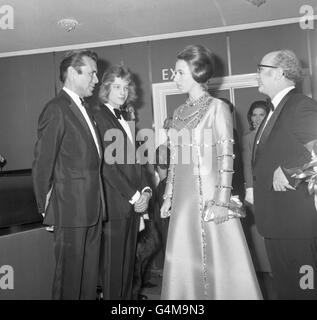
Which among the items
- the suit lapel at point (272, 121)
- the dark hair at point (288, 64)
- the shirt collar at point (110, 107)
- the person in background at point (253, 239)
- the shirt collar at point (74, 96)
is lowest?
the person in background at point (253, 239)

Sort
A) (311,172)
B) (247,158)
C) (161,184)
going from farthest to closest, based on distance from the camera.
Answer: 1. (161,184)
2. (247,158)
3. (311,172)

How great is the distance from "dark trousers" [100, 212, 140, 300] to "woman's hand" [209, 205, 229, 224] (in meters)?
0.43

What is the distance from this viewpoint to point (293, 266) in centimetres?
136

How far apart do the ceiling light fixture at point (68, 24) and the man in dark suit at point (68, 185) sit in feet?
4.14

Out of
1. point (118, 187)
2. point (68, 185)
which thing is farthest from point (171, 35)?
point (68, 185)

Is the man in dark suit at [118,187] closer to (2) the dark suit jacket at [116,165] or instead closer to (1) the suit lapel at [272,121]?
(2) the dark suit jacket at [116,165]

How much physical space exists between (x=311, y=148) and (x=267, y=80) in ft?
1.18

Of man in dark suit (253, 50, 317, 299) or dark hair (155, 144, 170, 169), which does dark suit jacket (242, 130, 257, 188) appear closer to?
man in dark suit (253, 50, 317, 299)

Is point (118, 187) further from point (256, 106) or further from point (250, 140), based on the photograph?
point (256, 106)

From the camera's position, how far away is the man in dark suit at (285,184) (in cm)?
131

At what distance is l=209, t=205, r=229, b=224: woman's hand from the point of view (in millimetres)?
1352

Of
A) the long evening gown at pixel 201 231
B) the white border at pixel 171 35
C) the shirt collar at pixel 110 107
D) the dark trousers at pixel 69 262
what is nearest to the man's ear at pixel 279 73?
the long evening gown at pixel 201 231

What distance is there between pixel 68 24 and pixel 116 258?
5.78ft

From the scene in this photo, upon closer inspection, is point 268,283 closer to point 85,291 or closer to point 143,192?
point 143,192
